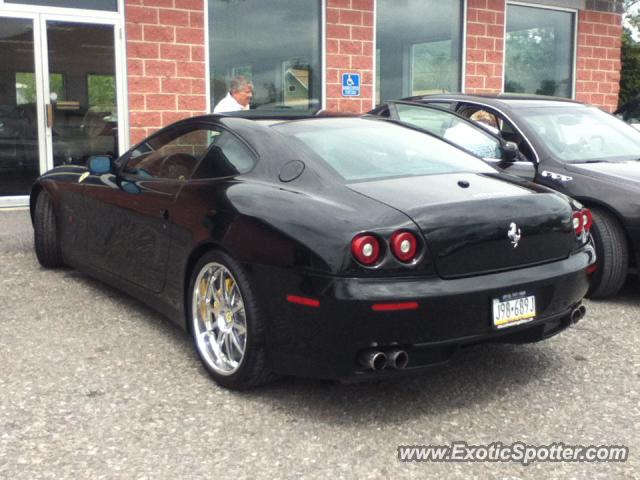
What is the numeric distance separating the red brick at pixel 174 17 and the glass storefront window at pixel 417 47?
326 centimetres

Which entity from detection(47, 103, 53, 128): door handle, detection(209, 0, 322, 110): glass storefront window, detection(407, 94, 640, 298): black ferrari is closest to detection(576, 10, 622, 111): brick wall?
detection(209, 0, 322, 110): glass storefront window

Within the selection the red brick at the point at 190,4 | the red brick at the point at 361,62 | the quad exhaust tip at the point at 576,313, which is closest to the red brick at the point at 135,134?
the red brick at the point at 190,4

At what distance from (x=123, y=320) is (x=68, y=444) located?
Result: 1.84 meters

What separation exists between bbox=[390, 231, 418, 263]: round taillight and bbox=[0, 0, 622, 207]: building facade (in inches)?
297

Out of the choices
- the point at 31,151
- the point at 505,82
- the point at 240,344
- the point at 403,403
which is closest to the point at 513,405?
the point at 403,403

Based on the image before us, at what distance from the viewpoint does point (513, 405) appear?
3.62 meters

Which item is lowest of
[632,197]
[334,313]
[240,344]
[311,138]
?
[240,344]

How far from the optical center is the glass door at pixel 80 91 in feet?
31.8

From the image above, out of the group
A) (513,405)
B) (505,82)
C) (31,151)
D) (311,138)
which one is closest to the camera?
(513,405)

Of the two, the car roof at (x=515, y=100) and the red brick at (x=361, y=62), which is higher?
the red brick at (x=361, y=62)

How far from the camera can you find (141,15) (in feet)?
32.8

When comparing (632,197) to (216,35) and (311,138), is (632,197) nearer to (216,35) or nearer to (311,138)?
(311,138)

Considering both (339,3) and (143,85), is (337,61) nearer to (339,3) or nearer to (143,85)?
(339,3)

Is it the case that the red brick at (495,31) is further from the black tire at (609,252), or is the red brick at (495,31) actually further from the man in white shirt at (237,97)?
the black tire at (609,252)
